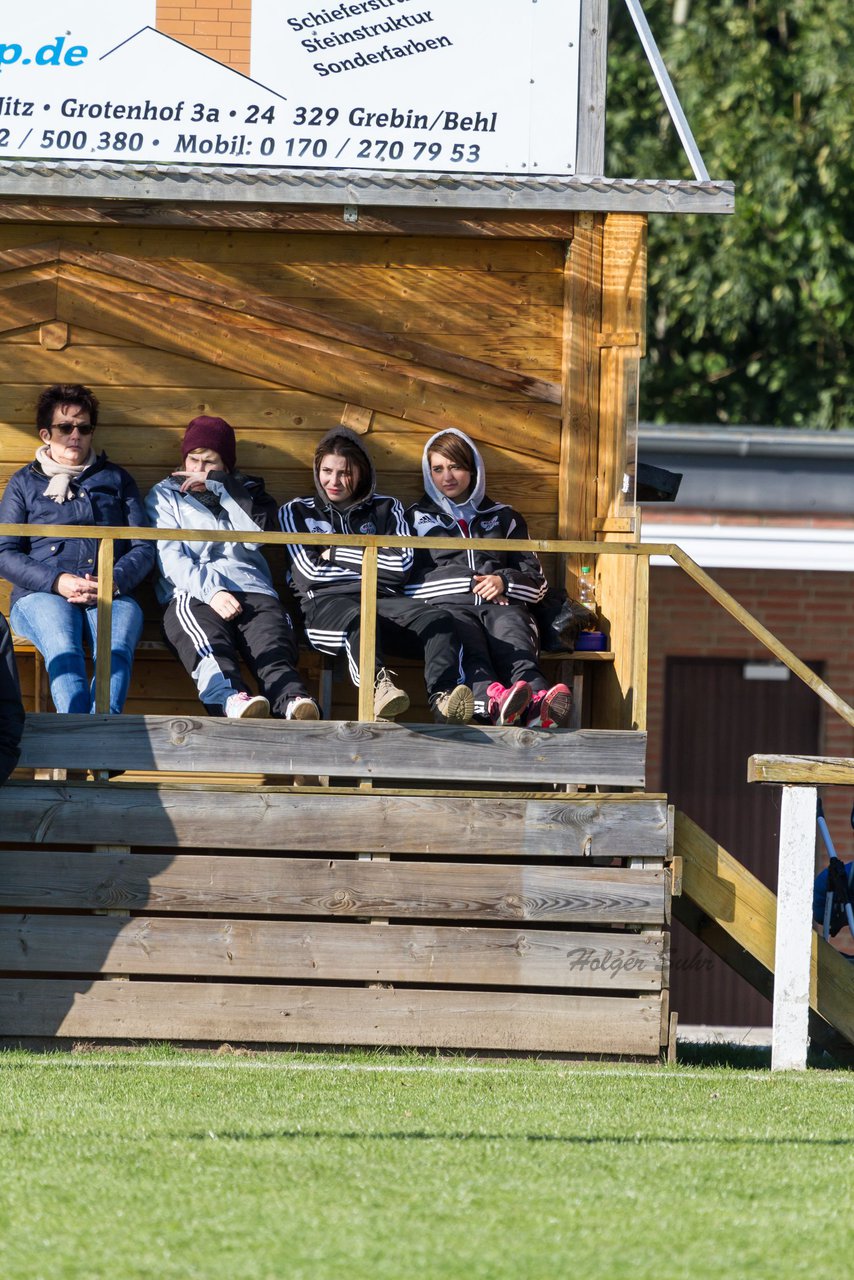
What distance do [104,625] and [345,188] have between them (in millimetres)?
2366

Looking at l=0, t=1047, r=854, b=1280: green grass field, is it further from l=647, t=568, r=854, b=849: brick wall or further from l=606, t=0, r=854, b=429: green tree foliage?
l=606, t=0, r=854, b=429: green tree foliage

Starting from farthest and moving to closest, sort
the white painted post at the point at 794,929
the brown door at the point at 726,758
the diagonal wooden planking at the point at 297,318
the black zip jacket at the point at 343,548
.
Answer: the brown door at the point at 726,758
the diagonal wooden planking at the point at 297,318
the black zip jacket at the point at 343,548
the white painted post at the point at 794,929

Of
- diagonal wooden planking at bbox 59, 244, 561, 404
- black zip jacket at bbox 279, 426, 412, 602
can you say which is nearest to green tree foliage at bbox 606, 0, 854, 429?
diagonal wooden planking at bbox 59, 244, 561, 404

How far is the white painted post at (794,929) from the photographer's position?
23.0ft

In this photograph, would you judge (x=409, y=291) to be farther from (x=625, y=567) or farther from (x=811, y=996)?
(x=811, y=996)

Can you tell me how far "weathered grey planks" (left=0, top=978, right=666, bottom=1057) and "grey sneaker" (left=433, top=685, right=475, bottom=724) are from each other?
107 centimetres

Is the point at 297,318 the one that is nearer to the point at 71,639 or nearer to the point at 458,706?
the point at 71,639

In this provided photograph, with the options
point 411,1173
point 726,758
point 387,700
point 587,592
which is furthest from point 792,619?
point 411,1173

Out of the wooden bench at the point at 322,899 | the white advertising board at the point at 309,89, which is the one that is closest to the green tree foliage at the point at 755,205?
the white advertising board at the point at 309,89

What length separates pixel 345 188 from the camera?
7887mm

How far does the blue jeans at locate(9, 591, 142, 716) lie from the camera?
7203 millimetres

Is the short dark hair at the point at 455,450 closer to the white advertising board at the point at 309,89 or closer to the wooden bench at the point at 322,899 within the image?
the white advertising board at the point at 309,89

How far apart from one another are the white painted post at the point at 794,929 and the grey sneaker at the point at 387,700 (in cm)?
161

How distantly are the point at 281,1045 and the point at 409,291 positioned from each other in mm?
3688
